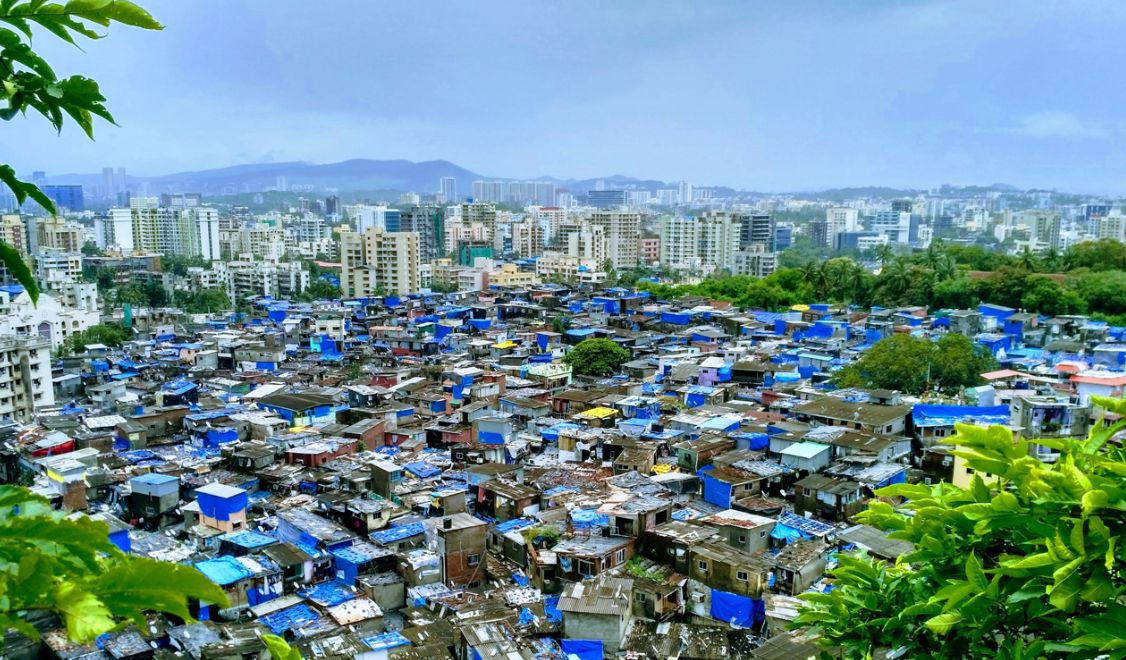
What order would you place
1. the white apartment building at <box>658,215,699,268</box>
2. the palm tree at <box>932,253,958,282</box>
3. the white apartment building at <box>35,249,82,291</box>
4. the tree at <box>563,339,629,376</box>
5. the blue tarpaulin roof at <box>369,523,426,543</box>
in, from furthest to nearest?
the white apartment building at <box>658,215,699,268</box> < the white apartment building at <box>35,249,82,291</box> < the palm tree at <box>932,253,958,282</box> < the tree at <box>563,339,629,376</box> < the blue tarpaulin roof at <box>369,523,426,543</box>

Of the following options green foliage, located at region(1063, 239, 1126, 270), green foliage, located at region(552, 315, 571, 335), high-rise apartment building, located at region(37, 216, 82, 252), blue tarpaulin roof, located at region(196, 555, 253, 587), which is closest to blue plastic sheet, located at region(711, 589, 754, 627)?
blue tarpaulin roof, located at region(196, 555, 253, 587)

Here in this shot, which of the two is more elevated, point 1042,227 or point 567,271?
point 1042,227

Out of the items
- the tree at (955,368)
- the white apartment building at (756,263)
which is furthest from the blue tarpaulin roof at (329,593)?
the white apartment building at (756,263)

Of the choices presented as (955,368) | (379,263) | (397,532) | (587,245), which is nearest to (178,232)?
(379,263)

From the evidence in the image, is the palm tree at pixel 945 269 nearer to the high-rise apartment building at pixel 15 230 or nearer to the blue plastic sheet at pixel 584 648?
the blue plastic sheet at pixel 584 648

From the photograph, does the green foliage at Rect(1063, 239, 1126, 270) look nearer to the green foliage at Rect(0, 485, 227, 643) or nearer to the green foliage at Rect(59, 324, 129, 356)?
the green foliage at Rect(59, 324, 129, 356)

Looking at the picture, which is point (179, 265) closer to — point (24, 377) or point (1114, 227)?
point (24, 377)
